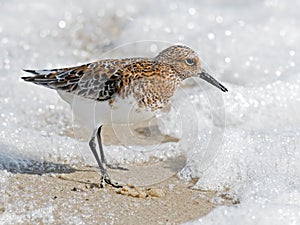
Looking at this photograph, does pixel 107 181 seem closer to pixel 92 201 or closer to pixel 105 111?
pixel 92 201

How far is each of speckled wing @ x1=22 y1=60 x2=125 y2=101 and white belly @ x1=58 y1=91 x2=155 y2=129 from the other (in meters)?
0.05

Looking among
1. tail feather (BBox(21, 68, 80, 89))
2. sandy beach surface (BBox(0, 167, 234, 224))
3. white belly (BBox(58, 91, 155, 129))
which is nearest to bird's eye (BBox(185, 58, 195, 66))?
white belly (BBox(58, 91, 155, 129))

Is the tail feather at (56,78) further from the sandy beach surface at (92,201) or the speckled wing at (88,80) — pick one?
the sandy beach surface at (92,201)

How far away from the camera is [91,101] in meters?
4.13

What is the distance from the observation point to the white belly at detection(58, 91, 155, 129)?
4.03 metres

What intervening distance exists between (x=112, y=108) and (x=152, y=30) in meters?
3.33

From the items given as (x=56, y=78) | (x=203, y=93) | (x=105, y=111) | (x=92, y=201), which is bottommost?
(x=92, y=201)

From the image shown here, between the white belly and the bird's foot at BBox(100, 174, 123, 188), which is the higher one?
the white belly

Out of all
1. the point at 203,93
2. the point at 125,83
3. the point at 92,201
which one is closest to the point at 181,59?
the point at 125,83

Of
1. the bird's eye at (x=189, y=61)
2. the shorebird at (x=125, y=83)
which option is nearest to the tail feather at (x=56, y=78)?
the shorebird at (x=125, y=83)

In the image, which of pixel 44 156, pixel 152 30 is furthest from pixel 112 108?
pixel 152 30

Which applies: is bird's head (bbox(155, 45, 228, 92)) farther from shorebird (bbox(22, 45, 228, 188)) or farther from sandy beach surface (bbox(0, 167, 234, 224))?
sandy beach surface (bbox(0, 167, 234, 224))

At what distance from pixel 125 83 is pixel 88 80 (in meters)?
0.25

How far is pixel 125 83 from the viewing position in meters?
4.02
